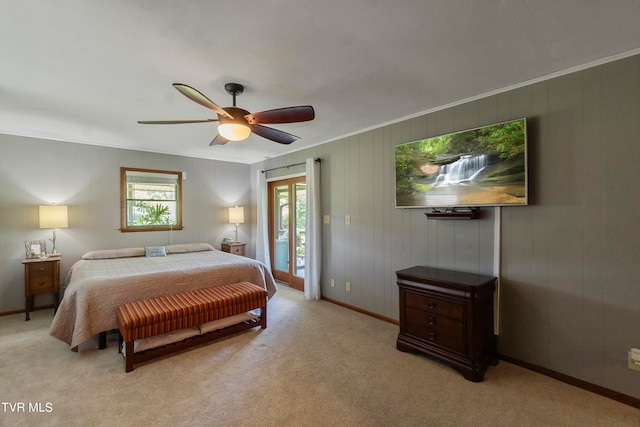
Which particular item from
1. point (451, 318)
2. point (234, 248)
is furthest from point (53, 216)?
point (451, 318)

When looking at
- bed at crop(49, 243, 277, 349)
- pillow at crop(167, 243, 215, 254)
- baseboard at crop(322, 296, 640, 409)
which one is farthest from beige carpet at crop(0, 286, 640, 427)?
pillow at crop(167, 243, 215, 254)

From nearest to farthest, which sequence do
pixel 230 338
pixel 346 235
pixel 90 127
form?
pixel 230 338 → pixel 90 127 → pixel 346 235

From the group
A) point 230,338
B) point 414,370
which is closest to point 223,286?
point 230,338

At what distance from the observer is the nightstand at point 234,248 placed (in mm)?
5410

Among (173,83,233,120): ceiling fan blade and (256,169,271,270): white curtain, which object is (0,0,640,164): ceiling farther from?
(256,169,271,270): white curtain

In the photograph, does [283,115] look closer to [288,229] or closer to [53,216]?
[288,229]

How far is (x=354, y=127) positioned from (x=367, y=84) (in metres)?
1.23

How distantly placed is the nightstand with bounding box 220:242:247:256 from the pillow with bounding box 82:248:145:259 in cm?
141

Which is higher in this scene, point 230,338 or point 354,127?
point 354,127

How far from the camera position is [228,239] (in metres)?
5.77

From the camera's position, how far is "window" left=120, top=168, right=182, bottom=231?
4.77 m

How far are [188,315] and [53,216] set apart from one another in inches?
109

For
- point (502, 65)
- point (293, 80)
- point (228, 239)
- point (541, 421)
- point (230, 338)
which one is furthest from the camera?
point (228, 239)

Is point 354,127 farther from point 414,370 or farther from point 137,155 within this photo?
point 137,155
